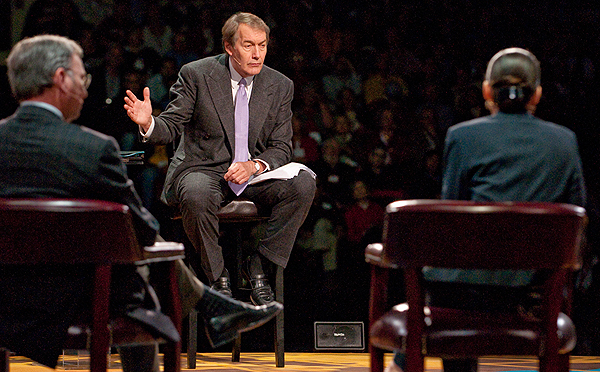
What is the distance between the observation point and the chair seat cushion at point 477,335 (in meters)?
1.54

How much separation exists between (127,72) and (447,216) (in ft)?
9.27

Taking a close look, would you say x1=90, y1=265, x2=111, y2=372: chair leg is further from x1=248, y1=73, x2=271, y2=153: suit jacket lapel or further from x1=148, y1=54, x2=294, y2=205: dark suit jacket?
x1=248, y1=73, x2=271, y2=153: suit jacket lapel

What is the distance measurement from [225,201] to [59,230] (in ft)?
5.62

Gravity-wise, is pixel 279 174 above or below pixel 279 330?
above

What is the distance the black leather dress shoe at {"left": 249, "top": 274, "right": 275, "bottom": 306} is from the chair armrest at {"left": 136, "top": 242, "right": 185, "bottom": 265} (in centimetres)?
140

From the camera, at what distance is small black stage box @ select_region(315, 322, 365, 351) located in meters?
3.54

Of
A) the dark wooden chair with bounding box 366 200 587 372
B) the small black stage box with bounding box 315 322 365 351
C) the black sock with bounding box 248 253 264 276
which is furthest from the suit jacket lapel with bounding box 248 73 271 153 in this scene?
the dark wooden chair with bounding box 366 200 587 372

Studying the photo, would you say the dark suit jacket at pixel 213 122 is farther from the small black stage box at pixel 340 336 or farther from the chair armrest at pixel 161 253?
the chair armrest at pixel 161 253

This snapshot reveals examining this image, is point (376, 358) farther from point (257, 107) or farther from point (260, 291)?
point (257, 107)

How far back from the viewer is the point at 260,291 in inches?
123

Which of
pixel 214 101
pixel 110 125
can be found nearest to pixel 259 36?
pixel 214 101

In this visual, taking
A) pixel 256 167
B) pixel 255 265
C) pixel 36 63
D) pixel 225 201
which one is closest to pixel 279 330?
pixel 255 265

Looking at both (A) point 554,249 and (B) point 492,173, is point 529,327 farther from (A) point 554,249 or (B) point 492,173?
(B) point 492,173

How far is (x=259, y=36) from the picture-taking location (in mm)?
3332
